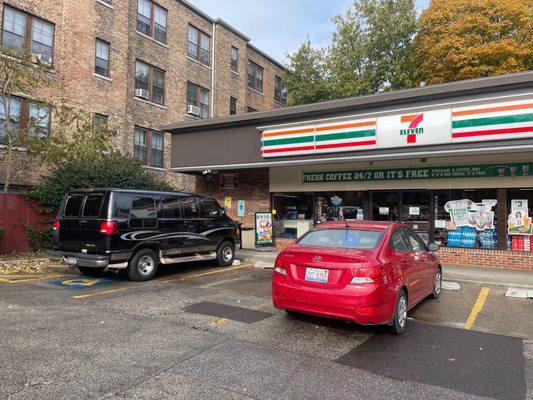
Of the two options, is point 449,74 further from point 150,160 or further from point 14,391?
point 14,391

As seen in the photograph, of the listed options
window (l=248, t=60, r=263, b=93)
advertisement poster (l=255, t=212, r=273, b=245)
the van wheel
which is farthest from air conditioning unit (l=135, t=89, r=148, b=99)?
the van wheel

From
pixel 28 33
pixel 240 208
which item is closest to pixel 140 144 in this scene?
pixel 28 33

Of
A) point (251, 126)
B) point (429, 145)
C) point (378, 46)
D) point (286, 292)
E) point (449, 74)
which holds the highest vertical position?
point (378, 46)

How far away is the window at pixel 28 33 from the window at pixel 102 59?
2450 mm

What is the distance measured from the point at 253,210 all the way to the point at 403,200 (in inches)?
216

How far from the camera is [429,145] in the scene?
10797 millimetres

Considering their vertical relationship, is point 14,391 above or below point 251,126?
below

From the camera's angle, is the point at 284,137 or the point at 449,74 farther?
the point at 449,74

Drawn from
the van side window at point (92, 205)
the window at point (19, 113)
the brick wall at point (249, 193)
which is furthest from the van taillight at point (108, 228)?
the window at point (19, 113)

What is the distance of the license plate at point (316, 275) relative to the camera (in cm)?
566

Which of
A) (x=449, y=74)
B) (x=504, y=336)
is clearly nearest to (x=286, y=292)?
(x=504, y=336)

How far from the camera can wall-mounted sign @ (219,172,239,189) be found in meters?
16.4

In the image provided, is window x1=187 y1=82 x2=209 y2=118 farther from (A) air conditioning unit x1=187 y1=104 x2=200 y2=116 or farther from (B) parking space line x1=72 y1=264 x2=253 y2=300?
(B) parking space line x1=72 y1=264 x2=253 y2=300

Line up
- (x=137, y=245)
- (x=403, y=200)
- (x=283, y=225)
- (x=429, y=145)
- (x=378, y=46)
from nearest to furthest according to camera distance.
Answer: (x=137, y=245)
(x=429, y=145)
(x=403, y=200)
(x=283, y=225)
(x=378, y=46)
